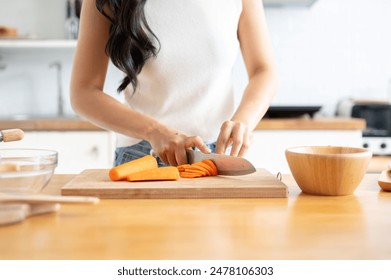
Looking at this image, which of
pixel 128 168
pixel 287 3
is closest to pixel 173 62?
pixel 128 168

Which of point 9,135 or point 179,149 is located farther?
point 179,149

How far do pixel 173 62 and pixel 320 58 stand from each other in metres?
1.98

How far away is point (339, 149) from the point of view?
1.07m

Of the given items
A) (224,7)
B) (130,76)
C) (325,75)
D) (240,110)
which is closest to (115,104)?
(130,76)

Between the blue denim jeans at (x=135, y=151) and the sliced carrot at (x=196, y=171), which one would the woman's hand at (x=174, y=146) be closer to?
the sliced carrot at (x=196, y=171)

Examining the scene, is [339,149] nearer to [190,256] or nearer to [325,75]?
[190,256]

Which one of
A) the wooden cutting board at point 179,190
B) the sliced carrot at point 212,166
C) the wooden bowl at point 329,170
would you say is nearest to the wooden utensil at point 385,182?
the wooden bowl at point 329,170

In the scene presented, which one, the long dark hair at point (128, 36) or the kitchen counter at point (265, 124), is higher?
the long dark hair at point (128, 36)

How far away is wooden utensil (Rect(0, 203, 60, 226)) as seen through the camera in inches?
30.6

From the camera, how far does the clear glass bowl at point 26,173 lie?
0.87 meters

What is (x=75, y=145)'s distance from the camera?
2.60m

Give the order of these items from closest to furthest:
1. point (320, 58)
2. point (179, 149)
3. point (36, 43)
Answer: point (179, 149) < point (36, 43) < point (320, 58)

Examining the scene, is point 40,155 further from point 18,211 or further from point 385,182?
point 385,182

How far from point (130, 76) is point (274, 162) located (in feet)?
4.54
